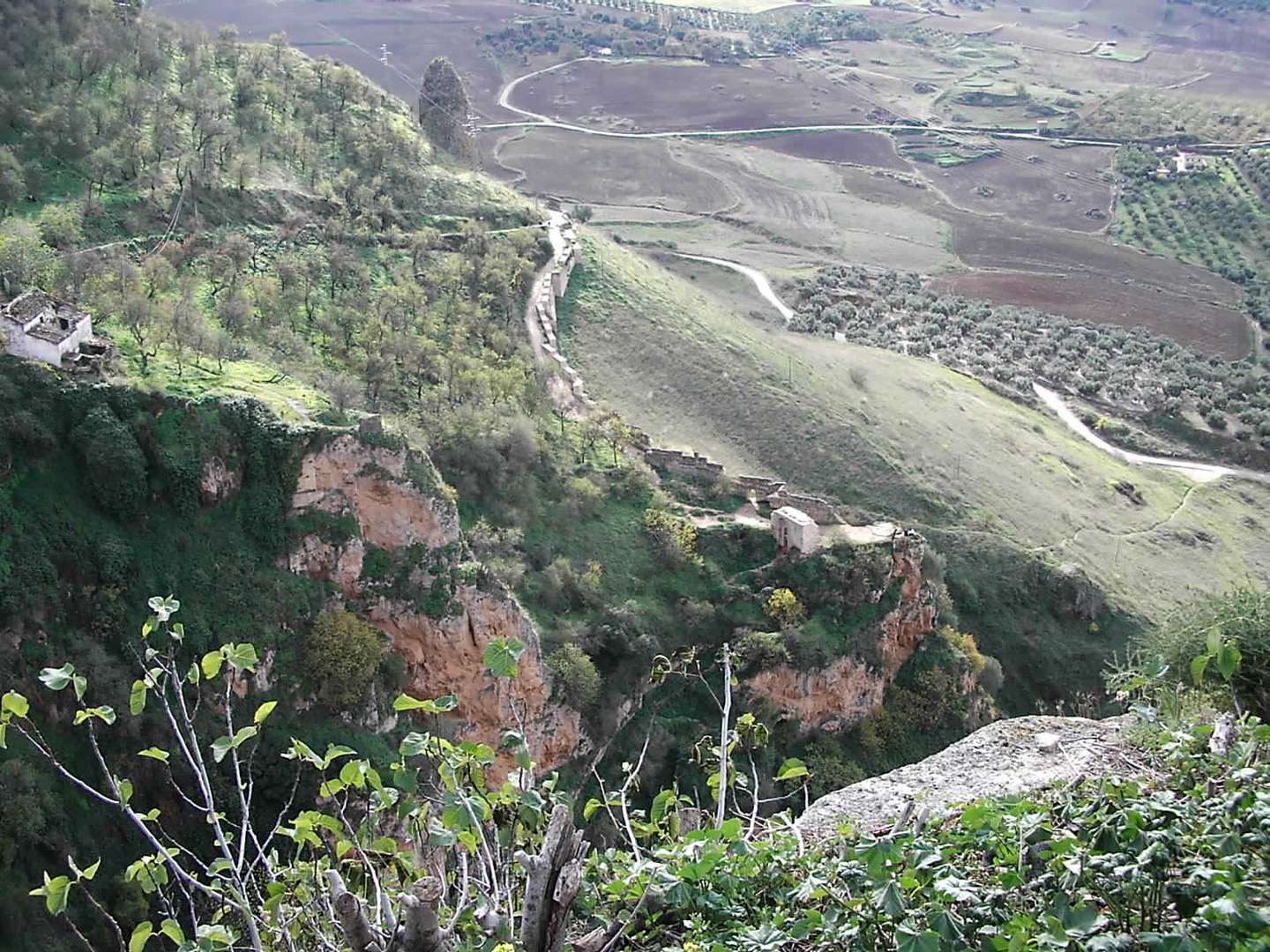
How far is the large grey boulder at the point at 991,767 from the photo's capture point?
16969 mm

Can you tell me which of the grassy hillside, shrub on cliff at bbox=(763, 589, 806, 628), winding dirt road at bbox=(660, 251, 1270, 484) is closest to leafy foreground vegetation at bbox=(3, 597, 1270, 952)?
shrub on cliff at bbox=(763, 589, 806, 628)

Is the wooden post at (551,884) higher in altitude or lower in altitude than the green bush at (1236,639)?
higher

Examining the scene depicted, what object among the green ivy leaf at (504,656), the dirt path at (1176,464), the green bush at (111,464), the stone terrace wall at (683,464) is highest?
the green ivy leaf at (504,656)

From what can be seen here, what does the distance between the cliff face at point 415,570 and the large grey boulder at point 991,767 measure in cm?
1550

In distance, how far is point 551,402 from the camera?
5069 cm

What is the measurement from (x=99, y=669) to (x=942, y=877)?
24482 mm

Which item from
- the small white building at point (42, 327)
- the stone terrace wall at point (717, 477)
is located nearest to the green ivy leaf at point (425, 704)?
the small white building at point (42, 327)

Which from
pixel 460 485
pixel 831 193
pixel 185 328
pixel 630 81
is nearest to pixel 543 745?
pixel 460 485

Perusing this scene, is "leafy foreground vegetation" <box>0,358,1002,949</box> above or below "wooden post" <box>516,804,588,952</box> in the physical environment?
below

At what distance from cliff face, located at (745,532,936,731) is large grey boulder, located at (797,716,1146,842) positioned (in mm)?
20526

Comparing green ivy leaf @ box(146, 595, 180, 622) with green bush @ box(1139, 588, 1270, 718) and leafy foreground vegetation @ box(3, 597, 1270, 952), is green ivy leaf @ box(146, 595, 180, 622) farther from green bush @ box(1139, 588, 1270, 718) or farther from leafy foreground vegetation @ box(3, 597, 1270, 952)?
green bush @ box(1139, 588, 1270, 718)

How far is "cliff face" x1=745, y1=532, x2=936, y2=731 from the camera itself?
41.0 m

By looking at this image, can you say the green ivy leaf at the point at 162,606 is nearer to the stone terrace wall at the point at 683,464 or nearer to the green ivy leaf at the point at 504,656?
the green ivy leaf at the point at 504,656

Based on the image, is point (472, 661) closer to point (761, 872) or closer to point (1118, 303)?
point (761, 872)
